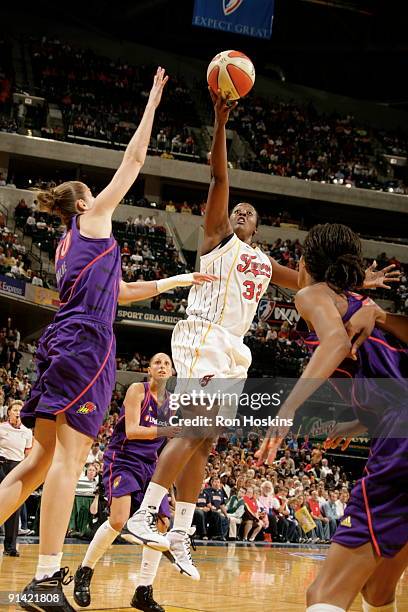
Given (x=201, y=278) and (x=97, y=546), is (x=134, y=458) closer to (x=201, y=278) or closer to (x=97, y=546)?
(x=97, y=546)

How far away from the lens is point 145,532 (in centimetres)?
501

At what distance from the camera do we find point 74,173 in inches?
1249

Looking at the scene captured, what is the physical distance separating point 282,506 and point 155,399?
1065 centimetres

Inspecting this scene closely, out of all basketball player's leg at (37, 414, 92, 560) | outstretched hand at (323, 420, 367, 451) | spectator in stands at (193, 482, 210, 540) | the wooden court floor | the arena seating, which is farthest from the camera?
the arena seating

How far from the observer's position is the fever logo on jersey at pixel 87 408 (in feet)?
14.4

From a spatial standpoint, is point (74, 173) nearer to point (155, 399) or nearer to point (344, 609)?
point (155, 399)

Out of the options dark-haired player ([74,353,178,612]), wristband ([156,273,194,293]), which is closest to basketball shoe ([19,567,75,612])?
wristband ([156,273,194,293])

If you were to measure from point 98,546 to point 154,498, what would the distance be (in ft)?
4.70

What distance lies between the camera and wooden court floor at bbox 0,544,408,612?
6.44 metres

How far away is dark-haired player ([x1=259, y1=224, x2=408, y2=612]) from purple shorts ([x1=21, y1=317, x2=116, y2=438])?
124 cm

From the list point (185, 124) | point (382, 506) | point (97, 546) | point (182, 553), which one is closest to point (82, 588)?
point (97, 546)

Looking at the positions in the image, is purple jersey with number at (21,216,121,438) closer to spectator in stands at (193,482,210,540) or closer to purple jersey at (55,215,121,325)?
purple jersey at (55,215,121,325)

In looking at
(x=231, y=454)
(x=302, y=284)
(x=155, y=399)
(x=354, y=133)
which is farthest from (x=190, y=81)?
(x=302, y=284)

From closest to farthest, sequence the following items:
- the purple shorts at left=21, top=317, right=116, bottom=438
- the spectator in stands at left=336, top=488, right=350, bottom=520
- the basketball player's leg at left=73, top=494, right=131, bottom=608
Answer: the purple shorts at left=21, top=317, right=116, bottom=438 → the basketball player's leg at left=73, top=494, right=131, bottom=608 → the spectator in stands at left=336, top=488, right=350, bottom=520
